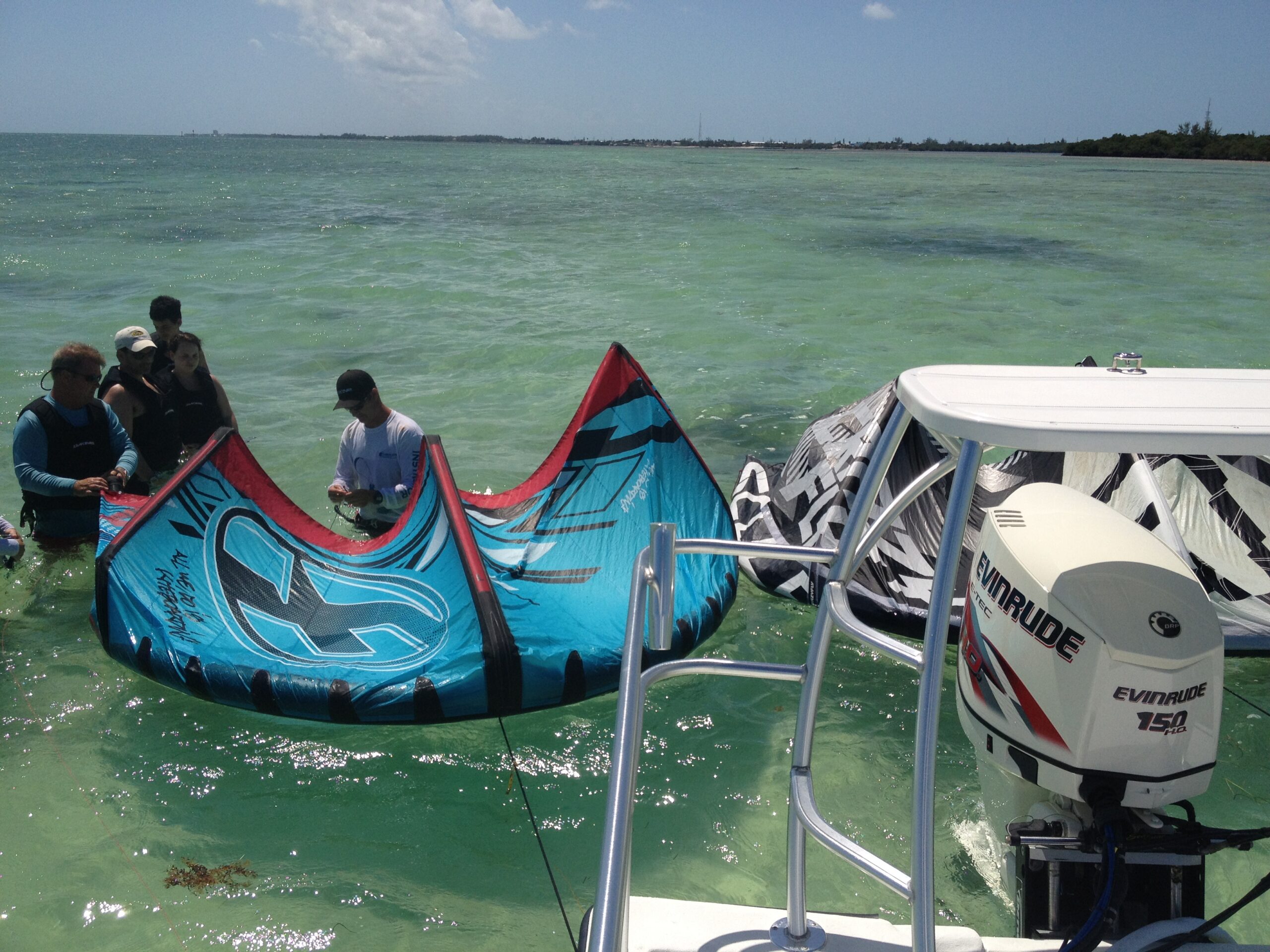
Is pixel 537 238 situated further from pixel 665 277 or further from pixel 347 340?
pixel 347 340

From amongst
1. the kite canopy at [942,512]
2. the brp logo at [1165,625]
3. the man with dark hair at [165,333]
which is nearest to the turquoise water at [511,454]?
the kite canopy at [942,512]

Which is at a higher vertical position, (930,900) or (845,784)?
(930,900)

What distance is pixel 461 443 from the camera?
9523 mm

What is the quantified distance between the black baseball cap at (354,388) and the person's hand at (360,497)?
0.51 meters

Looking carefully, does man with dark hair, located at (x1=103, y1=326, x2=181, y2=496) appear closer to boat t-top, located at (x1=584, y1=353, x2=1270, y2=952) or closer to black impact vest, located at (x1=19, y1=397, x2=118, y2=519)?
black impact vest, located at (x1=19, y1=397, x2=118, y2=519)

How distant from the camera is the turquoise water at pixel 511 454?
3541mm

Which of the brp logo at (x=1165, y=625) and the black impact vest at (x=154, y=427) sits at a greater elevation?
the brp logo at (x=1165, y=625)

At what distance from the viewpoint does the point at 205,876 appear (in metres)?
3.56

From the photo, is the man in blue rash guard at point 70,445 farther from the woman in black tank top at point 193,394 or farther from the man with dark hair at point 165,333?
the man with dark hair at point 165,333

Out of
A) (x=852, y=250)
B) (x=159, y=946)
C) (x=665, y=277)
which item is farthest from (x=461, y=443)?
(x=852, y=250)

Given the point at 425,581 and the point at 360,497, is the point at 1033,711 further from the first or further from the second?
the point at 360,497

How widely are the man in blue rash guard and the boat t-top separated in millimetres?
4409

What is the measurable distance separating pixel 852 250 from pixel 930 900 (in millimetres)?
23241

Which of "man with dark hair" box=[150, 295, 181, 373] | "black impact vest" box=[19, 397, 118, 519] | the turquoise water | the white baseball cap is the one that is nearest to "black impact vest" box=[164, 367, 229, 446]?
"man with dark hair" box=[150, 295, 181, 373]
